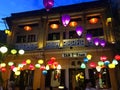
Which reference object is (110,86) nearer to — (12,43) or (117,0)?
(117,0)

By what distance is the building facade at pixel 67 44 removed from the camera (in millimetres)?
14898

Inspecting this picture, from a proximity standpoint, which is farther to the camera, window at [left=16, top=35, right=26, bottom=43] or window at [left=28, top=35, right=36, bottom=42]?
window at [left=16, top=35, right=26, bottom=43]

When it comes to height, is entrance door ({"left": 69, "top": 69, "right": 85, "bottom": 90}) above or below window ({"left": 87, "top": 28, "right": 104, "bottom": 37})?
below

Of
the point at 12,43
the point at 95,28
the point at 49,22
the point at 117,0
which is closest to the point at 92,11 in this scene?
the point at 95,28

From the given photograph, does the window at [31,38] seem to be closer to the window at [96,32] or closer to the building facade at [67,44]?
the building facade at [67,44]

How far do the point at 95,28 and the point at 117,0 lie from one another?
10.6 ft

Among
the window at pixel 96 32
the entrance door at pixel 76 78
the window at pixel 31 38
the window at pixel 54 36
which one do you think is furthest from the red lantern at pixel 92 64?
the window at pixel 31 38

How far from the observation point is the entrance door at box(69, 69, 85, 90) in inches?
596

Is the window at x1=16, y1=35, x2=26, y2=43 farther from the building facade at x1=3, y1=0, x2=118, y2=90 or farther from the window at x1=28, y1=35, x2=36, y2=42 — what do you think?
the window at x1=28, y1=35, x2=36, y2=42

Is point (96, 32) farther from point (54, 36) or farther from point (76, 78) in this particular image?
point (76, 78)

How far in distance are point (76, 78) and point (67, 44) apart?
2891 mm

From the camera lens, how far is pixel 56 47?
53.1 ft

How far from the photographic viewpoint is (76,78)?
15375mm

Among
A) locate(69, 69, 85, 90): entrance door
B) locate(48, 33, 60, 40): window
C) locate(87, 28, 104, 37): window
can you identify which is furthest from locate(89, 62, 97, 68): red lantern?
locate(48, 33, 60, 40): window
